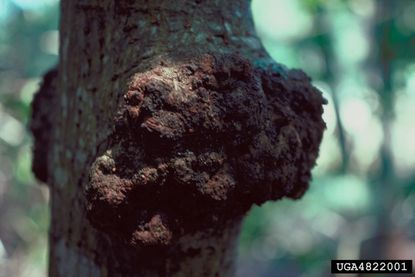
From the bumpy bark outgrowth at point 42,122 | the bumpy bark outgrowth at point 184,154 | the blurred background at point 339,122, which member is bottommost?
the bumpy bark outgrowth at point 184,154

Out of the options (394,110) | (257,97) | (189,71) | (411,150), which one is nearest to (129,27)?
(189,71)

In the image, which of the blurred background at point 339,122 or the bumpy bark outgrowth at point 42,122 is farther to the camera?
the blurred background at point 339,122

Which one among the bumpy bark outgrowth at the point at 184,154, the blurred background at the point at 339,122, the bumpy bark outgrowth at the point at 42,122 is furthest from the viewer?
the blurred background at the point at 339,122

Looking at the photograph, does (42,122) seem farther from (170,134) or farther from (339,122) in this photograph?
(339,122)

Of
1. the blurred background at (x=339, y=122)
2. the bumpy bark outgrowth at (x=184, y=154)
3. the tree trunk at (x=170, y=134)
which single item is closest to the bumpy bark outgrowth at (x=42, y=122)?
the tree trunk at (x=170, y=134)

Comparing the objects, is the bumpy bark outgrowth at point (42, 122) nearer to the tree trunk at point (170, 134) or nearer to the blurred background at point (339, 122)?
the tree trunk at point (170, 134)

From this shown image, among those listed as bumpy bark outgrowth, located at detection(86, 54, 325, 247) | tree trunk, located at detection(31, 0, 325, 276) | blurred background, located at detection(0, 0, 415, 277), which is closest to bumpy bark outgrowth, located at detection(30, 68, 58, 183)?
tree trunk, located at detection(31, 0, 325, 276)
